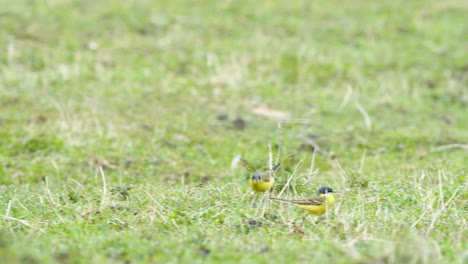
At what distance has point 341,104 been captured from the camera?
11.8 metres

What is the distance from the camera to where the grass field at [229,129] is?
17.5ft

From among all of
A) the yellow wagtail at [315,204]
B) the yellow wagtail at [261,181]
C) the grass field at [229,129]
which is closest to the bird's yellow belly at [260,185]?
the yellow wagtail at [261,181]

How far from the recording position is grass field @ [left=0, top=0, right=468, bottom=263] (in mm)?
5340

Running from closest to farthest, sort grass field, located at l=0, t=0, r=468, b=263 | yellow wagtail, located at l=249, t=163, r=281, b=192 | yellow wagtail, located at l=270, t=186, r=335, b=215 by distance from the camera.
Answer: grass field, located at l=0, t=0, r=468, b=263
yellow wagtail, located at l=270, t=186, r=335, b=215
yellow wagtail, located at l=249, t=163, r=281, b=192

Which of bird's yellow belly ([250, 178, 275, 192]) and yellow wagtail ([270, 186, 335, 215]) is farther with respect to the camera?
bird's yellow belly ([250, 178, 275, 192])

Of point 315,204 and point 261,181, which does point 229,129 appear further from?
point 315,204

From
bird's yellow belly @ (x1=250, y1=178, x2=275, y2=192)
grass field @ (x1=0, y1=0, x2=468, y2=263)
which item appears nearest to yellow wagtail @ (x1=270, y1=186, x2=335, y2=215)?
grass field @ (x1=0, y1=0, x2=468, y2=263)

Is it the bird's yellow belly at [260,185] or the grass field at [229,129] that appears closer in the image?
the grass field at [229,129]

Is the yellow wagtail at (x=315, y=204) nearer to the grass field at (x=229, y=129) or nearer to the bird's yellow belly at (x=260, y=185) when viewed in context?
the grass field at (x=229, y=129)

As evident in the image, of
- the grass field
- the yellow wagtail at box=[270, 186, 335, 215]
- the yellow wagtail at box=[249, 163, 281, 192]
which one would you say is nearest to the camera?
the grass field

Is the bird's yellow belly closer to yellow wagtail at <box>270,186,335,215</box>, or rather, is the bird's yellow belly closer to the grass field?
the grass field

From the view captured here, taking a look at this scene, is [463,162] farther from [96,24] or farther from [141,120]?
[96,24]

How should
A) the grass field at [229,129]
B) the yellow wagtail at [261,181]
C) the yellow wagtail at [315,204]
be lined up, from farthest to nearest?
the yellow wagtail at [261,181]
the yellow wagtail at [315,204]
the grass field at [229,129]

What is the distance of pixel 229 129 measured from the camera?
10.7 meters
